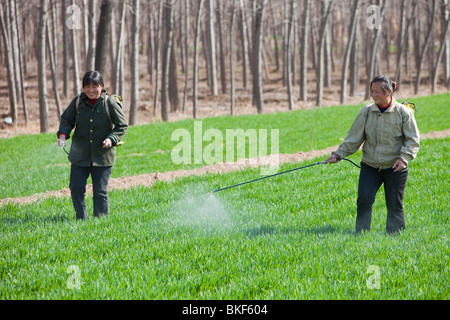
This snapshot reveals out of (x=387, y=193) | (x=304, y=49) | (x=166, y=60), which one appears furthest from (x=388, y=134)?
(x=304, y=49)

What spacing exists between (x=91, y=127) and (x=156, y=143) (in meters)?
9.47

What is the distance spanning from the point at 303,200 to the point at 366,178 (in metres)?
1.84

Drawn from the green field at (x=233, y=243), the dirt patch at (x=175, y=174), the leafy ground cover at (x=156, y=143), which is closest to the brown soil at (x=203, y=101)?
the leafy ground cover at (x=156, y=143)

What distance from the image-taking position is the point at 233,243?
17.5 feet

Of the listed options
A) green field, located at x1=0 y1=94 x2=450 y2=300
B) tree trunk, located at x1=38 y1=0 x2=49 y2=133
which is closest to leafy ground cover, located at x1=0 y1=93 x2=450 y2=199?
green field, located at x1=0 y1=94 x2=450 y2=300

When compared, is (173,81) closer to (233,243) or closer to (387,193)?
(387,193)

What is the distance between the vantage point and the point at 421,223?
20.0 feet

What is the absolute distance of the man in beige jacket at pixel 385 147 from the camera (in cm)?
536

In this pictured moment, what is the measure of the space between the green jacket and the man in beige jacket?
3028 millimetres

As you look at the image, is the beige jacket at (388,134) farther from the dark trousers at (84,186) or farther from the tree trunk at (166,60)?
the tree trunk at (166,60)

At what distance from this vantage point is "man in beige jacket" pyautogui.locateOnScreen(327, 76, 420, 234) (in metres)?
5.36

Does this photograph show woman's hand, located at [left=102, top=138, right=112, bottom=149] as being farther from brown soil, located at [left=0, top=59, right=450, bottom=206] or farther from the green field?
brown soil, located at [left=0, top=59, right=450, bottom=206]
